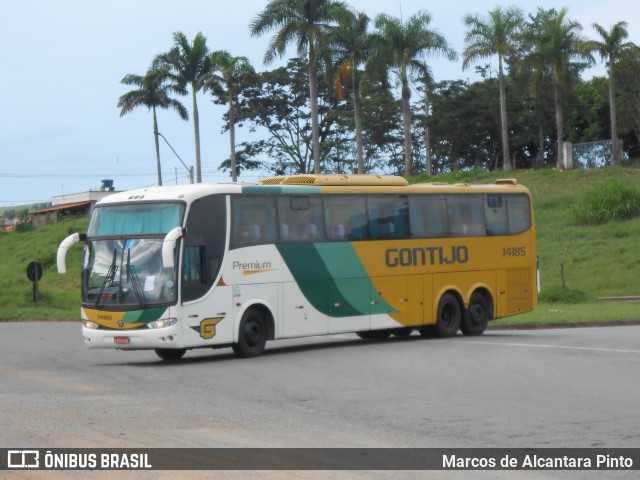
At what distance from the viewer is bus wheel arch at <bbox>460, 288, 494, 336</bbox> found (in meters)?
26.2

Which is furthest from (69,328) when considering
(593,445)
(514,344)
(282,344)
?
(593,445)

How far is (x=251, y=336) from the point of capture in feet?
69.8

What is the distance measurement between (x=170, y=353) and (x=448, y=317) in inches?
286

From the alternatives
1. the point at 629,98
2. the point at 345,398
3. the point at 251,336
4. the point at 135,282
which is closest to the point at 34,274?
the point at 251,336

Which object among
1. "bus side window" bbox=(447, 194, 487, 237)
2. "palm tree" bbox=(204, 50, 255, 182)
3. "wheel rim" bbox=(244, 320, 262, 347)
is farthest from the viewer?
"palm tree" bbox=(204, 50, 255, 182)

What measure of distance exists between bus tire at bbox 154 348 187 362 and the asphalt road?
271 mm

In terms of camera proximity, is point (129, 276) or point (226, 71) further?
point (226, 71)

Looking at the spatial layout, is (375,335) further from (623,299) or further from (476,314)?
(623,299)

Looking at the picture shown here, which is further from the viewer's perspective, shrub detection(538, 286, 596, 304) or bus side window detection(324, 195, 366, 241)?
shrub detection(538, 286, 596, 304)

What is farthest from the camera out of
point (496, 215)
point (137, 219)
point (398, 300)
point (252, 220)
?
point (496, 215)

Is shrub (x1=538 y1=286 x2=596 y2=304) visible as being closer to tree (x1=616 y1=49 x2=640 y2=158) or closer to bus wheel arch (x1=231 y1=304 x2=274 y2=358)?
bus wheel arch (x1=231 y1=304 x2=274 y2=358)

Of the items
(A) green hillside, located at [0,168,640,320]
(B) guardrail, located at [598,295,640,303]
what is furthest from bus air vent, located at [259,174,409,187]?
(B) guardrail, located at [598,295,640,303]

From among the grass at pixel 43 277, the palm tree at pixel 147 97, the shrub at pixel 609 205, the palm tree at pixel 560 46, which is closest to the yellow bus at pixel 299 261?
the grass at pixel 43 277

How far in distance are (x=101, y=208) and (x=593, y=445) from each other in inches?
505
